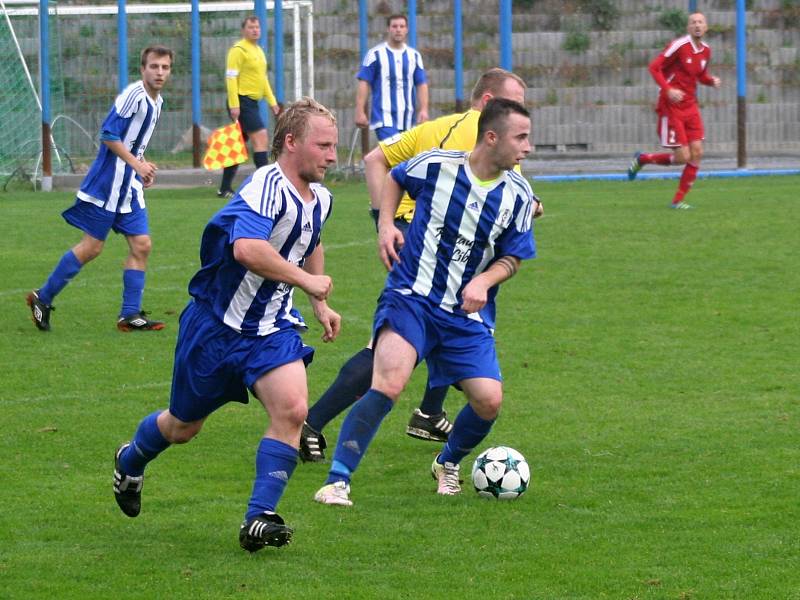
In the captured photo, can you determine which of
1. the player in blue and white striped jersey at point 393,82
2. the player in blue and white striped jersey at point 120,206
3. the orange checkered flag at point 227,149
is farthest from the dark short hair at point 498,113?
the orange checkered flag at point 227,149

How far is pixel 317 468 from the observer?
6191 millimetres

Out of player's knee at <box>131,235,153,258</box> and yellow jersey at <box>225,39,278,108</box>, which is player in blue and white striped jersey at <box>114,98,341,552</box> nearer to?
player's knee at <box>131,235,153,258</box>

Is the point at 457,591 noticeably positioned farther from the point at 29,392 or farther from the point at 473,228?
the point at 29,392

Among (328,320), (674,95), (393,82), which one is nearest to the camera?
(328,320)

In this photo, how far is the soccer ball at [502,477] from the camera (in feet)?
18.4

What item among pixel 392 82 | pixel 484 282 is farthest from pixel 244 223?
pixel 392 82

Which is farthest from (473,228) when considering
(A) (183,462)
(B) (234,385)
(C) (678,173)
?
(C) (678,173)

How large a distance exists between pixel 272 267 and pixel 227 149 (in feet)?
43.9

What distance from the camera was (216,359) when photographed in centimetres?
496

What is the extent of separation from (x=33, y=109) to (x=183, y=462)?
17.1 metres

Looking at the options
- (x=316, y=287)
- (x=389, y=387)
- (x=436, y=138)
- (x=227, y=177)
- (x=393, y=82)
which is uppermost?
(x=393, y=82)

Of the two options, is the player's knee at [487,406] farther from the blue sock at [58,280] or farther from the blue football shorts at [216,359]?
the blue sock at [58,280]

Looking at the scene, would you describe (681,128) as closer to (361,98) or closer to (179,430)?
(361,98)

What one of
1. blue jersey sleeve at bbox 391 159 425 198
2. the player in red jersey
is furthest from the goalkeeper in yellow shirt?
the player in red jersey
